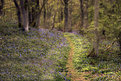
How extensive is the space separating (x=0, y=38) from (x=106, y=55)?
35.1 feet

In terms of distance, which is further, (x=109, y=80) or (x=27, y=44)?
(x=27, y=44)

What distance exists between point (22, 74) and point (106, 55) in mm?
8535

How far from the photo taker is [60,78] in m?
9.25

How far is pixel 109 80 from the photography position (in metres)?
8.12

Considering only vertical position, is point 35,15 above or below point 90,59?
above

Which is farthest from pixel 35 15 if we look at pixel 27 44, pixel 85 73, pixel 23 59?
pixel 85 73

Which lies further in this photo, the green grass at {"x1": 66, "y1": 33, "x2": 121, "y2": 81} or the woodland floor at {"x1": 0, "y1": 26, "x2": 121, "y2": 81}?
the green grass at {"x1": 66, "y1": 33, "x2": 121, "y2": 81}

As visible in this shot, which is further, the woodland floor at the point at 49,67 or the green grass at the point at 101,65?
the green grass at the point at 101,65

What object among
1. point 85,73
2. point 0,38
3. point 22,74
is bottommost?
point 85,73

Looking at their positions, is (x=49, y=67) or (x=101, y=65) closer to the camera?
(x=49, y=67)

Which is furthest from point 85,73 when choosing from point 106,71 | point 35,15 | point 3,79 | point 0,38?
point 35,15

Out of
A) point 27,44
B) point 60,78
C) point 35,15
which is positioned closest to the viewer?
point 60,78

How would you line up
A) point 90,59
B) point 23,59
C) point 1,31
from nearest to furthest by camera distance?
1. point 23,59
2. point 90,59
3. point 1,31

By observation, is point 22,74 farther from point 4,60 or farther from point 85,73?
point 85,73
